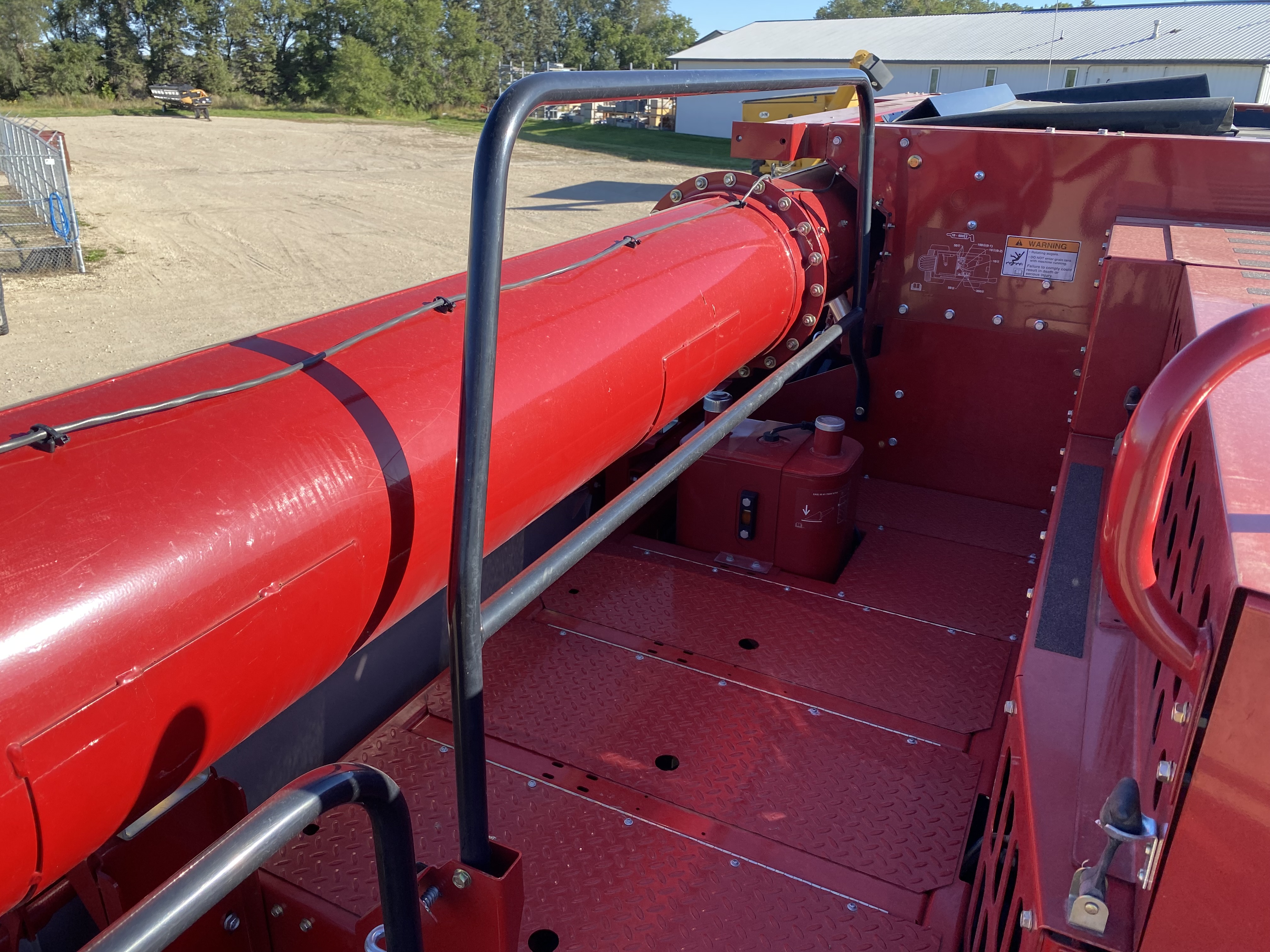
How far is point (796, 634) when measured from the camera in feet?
9.62

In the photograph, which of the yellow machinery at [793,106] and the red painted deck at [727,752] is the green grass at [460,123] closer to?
the yellow machinery at [793,106]

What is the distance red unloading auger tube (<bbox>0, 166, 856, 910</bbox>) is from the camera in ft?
3.20

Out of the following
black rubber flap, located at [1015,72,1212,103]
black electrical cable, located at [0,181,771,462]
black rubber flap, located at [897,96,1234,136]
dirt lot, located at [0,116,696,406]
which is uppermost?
black rubber flap, located at [1015,72,1212,103]

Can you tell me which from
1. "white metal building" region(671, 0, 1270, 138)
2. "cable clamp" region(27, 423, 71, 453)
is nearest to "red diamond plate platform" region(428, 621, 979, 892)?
"cable clamp" region(27, 423, 71, 453)

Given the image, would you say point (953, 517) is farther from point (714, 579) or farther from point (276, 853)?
point (276, 853)

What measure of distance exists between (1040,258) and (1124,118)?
1.69 feet

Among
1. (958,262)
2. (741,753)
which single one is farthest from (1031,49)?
(741,753)

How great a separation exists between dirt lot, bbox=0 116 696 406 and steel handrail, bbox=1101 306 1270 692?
5247mm

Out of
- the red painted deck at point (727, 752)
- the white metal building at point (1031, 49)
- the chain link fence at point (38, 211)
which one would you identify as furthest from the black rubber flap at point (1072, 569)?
the white metal building at point (1031, 49)

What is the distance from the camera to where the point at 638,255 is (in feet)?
7.36

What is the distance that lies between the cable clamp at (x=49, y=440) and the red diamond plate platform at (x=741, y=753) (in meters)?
1.58

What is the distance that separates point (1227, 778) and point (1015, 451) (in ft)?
9.28

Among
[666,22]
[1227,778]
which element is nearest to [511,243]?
[1227,778]

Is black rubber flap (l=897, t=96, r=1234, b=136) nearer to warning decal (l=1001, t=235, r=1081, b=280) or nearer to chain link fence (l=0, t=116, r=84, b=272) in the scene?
warning decal (l=1001, t=235, r=1081, b=280)
